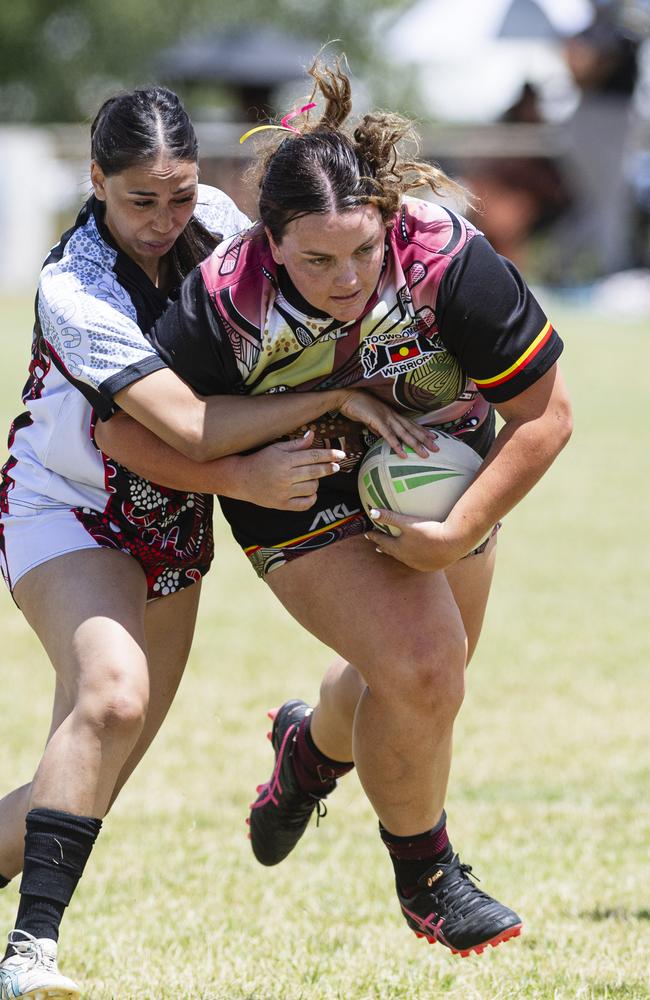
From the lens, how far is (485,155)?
32.8 meters

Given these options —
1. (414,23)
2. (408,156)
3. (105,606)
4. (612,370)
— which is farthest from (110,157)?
(414,23)

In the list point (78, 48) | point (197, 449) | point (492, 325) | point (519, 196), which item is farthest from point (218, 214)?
point (78, 48)

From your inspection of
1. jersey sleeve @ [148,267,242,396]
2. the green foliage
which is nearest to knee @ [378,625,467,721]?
jersey sleeve @ [148,267,242,396]

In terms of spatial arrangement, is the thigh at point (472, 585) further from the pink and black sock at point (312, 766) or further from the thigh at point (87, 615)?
the thigh at point (87, 615)

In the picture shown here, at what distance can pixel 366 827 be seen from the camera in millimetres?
5738

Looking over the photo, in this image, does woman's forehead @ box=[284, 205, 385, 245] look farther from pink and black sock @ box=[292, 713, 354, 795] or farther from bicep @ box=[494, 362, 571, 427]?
pink and black sock @ box=[292, 713, 354, 795]

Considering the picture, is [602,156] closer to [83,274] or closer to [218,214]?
[218,214]

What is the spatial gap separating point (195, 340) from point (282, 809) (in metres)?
1.72

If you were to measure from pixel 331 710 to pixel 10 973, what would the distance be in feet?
4.86

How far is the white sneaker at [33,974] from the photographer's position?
3.02 m

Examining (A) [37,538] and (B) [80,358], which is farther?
(A) [37,538]

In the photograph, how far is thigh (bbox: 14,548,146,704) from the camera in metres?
3.32

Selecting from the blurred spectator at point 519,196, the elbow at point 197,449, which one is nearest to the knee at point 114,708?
the elbow at point 197,449

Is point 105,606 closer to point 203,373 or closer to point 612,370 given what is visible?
point 203,373
